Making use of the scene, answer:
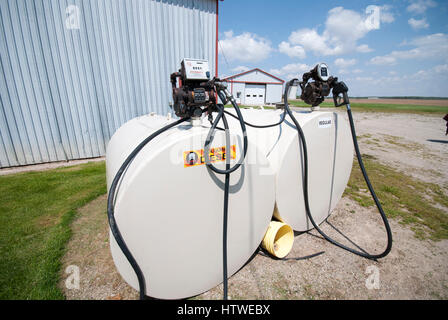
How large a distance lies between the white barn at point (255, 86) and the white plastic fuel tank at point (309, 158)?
1961 cm

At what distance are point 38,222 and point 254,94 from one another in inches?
883

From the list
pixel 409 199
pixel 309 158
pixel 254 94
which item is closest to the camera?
pixel 309 158

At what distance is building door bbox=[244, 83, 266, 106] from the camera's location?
22.3 m

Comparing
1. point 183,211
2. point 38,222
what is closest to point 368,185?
point 183,211

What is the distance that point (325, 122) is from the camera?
2264mm

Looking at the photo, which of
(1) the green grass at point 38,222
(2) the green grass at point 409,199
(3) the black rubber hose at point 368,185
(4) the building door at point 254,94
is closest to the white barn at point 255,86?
(4) the building door at point 254,94

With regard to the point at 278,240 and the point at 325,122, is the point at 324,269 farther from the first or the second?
the point at 325,122

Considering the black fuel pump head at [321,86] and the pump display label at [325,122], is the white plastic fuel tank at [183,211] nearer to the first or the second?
the pump display label at [325,122]

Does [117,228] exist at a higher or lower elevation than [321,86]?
lower

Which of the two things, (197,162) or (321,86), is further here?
(321,86)

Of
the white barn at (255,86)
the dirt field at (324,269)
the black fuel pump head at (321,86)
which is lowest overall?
the dirt field at (324,269)

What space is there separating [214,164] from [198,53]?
16.0ft

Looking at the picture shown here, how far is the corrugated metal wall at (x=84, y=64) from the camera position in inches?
164

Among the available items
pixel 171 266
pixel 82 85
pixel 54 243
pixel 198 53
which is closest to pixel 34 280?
pixel 54 243
